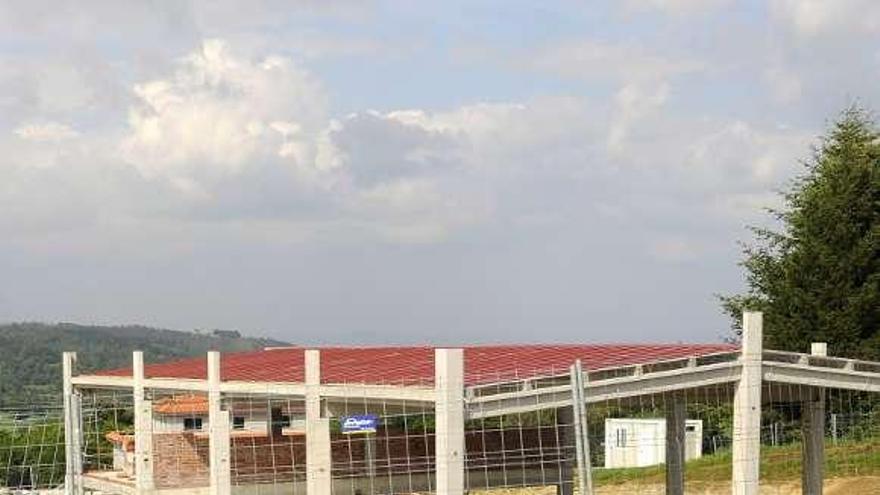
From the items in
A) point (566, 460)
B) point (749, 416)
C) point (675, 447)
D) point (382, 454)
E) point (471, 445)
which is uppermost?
point (749, 416)

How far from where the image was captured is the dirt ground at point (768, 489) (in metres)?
34.1

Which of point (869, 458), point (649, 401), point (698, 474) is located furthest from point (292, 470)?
point (869, 458)

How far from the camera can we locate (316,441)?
82.4 feet

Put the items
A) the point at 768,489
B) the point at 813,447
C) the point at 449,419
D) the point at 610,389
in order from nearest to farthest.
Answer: the point at 449,419, the point at 610,389, the point at 813,447, the point at 768,489

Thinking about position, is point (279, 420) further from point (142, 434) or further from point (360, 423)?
point (360, 423)

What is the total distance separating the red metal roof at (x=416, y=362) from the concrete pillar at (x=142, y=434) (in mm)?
399

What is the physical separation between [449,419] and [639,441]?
2963 centimetres

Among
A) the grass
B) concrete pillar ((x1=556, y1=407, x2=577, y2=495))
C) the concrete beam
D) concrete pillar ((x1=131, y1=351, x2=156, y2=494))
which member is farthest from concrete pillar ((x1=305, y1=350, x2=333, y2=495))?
the grass

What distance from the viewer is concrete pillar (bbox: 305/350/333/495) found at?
24922 millimetres

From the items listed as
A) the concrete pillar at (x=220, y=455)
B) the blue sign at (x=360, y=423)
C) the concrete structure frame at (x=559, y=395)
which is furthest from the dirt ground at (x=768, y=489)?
the concrete structure frame at (x=559, y=395)

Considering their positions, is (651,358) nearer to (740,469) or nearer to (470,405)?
(740,469)

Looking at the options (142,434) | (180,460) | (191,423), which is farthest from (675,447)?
(191,423)

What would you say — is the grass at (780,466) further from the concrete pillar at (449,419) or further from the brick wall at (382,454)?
the concrete pillar at (449,419)

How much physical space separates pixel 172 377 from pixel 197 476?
8.08ft
